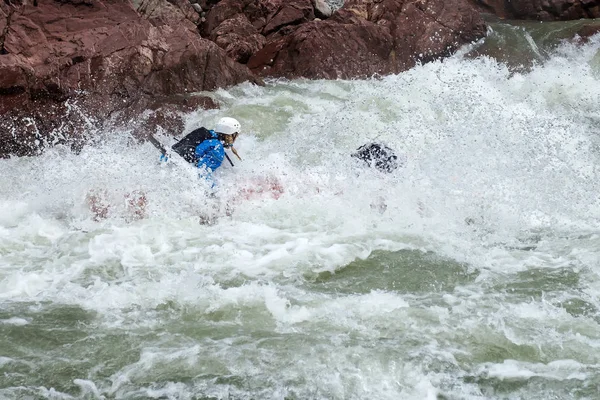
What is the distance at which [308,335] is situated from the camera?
4.50m

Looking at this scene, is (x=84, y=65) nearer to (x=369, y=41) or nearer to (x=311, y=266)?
(x=369, y=41)

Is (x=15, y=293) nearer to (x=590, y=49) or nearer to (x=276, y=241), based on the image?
(x=276, y=241)

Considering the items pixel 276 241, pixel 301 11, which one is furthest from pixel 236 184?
pixel 301 11

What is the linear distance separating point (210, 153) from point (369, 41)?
529 cm

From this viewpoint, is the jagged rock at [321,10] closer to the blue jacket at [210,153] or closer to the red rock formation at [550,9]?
the red rock formation at [550,9]

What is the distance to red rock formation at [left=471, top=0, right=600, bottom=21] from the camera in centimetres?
1365

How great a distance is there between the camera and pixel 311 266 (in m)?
5.64

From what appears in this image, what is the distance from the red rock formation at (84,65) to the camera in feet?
29.9

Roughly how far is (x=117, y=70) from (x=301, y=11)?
441cm

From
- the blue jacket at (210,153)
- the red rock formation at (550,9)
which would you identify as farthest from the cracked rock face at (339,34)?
the blue jacket at (210,153)

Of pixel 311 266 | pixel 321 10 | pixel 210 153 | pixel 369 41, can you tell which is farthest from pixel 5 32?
pixel 311 266

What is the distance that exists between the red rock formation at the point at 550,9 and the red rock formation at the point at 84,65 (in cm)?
623

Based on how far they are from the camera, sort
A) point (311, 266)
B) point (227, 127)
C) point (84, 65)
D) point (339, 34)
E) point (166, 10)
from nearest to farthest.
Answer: point (311, 266)
point (227, 127)
point (84, 65)
point (339, 34)
point (166, 10)

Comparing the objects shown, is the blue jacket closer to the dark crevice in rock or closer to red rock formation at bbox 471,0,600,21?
the dark crevice in rock
